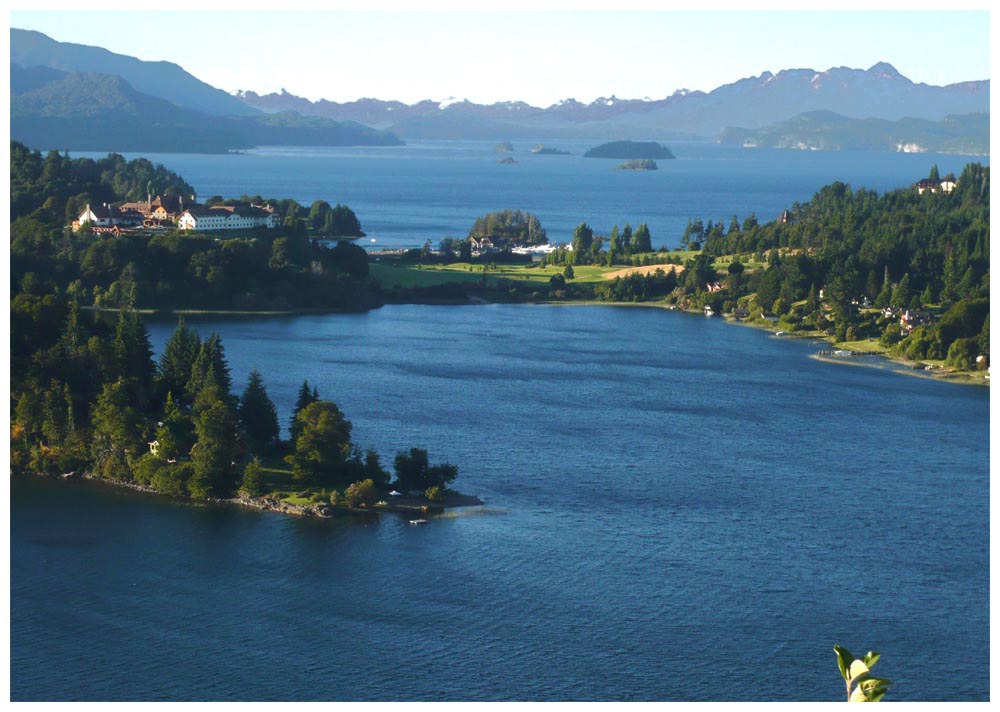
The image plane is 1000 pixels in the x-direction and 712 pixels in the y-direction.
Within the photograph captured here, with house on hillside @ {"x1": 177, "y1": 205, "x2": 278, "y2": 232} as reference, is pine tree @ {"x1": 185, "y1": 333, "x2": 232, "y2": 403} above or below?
below

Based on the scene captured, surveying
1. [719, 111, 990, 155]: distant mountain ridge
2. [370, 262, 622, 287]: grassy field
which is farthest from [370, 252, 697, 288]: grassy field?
[719, 111, 990, 155]: distant mountain ridge

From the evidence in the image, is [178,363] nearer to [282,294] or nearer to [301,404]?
[301,404]

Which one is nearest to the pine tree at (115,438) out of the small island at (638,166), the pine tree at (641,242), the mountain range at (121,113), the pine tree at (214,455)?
the pine tree at (214,455)

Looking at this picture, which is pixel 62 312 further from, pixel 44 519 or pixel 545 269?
pixel 545 269

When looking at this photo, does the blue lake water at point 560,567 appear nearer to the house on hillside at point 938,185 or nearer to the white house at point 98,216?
the white house at point 98,216

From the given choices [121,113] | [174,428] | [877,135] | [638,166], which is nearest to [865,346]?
[174,428]

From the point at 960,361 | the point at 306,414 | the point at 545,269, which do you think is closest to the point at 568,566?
the point at 306,414

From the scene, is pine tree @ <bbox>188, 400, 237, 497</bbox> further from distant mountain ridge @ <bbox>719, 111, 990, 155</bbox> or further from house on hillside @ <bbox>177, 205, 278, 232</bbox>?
distant mountain ridge @ <bbox>719, 111, 990, 155</bbox>
